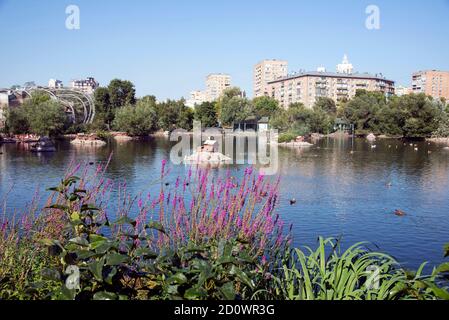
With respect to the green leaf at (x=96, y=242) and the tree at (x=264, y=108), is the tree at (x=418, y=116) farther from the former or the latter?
the green leaf at (x=96, y=242)

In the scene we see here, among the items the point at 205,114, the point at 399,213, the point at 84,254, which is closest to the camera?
the point at 84,254

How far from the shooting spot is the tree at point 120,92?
66500 millimetres

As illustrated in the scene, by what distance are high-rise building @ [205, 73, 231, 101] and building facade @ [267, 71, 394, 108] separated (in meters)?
47.5

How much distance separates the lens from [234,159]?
97.0ft

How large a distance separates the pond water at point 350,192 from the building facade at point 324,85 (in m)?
63.0

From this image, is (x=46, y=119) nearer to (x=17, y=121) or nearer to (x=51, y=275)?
(x=17, y=121)

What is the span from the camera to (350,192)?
56.8ft

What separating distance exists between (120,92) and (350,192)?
183 ft

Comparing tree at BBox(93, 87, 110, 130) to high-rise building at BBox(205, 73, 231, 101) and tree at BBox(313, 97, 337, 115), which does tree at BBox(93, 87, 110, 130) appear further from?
high-rise building at BBox(205, 73, 231, 101)

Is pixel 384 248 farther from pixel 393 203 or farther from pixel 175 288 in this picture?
pixel 175 288

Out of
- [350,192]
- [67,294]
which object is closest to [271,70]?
[350,192]

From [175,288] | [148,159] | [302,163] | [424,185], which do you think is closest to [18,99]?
[148,159]

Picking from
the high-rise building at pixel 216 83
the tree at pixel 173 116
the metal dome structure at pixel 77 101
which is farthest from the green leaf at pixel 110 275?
the high-rise building at pixel 216 83
